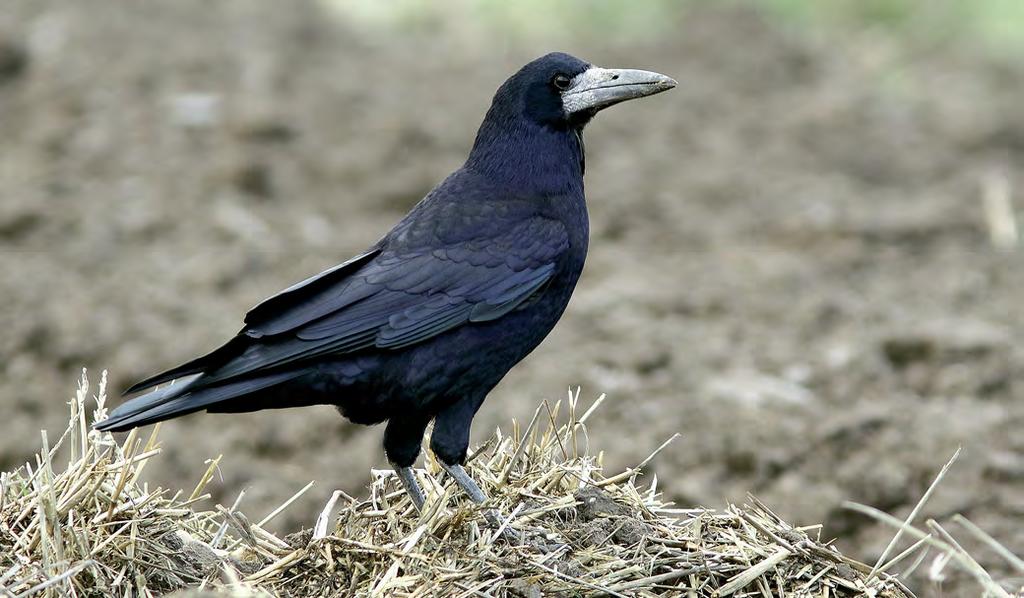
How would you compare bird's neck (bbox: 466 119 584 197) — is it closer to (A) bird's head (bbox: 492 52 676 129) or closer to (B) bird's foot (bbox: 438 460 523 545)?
(A) bird's head (bbox: 492 52 676 129)

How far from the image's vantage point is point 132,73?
10828 mm

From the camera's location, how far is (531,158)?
554 cm

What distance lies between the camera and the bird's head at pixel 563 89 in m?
5.57

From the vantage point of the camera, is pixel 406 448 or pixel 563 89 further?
pixel 563 89

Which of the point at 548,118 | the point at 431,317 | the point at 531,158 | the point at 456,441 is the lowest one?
the point at 456,441

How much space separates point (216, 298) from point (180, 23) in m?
4.51

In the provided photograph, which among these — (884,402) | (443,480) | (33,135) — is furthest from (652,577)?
(33,135)

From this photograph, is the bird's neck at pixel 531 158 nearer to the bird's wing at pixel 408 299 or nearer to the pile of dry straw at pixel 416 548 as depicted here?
the bird's wing at pixel 408 299

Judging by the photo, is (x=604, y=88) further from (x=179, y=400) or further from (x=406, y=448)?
(x=179, y=400)

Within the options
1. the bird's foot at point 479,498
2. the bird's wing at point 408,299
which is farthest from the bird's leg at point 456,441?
the bird's wing at point 408,299

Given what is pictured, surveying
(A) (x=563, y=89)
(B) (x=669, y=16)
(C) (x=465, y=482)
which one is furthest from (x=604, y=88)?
(B) (x=669, y=16)

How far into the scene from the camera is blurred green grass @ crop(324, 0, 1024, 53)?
44.3 ft

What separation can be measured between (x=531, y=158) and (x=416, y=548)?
1.75 m

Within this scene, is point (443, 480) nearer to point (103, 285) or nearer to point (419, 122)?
point (103, 285)
